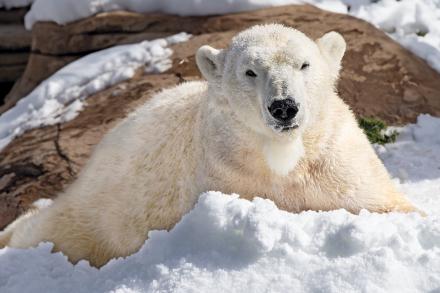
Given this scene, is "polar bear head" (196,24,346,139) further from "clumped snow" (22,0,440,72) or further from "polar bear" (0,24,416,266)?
"clumped snow" (22,0,440,72)

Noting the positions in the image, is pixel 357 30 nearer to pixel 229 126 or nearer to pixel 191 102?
pixel 191 102

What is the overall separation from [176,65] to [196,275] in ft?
14.6

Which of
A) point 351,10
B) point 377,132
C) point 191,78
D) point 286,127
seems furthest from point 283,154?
point 351,10

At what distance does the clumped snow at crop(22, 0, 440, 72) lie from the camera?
754 centimetres

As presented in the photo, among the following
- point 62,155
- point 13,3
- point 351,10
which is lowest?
point 13,3

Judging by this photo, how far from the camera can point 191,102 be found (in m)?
4.66

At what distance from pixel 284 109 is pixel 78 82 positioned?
4.29 m

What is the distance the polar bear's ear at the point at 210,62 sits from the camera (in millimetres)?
4188

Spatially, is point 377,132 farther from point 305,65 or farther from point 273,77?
point 273,77

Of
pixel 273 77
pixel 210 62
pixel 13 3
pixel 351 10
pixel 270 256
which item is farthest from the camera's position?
pixel 13 3

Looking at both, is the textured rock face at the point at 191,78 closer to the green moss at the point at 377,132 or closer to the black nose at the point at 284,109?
the green moss at the point at 377,132

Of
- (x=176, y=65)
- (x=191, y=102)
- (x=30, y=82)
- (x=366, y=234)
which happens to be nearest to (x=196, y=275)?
(x=366, y=234)

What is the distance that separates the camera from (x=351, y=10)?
8406mm

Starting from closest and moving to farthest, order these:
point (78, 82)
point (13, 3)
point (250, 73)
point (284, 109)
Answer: point (284, 109) < point (250, 73) < point (78, 82) < point (13, 3)
